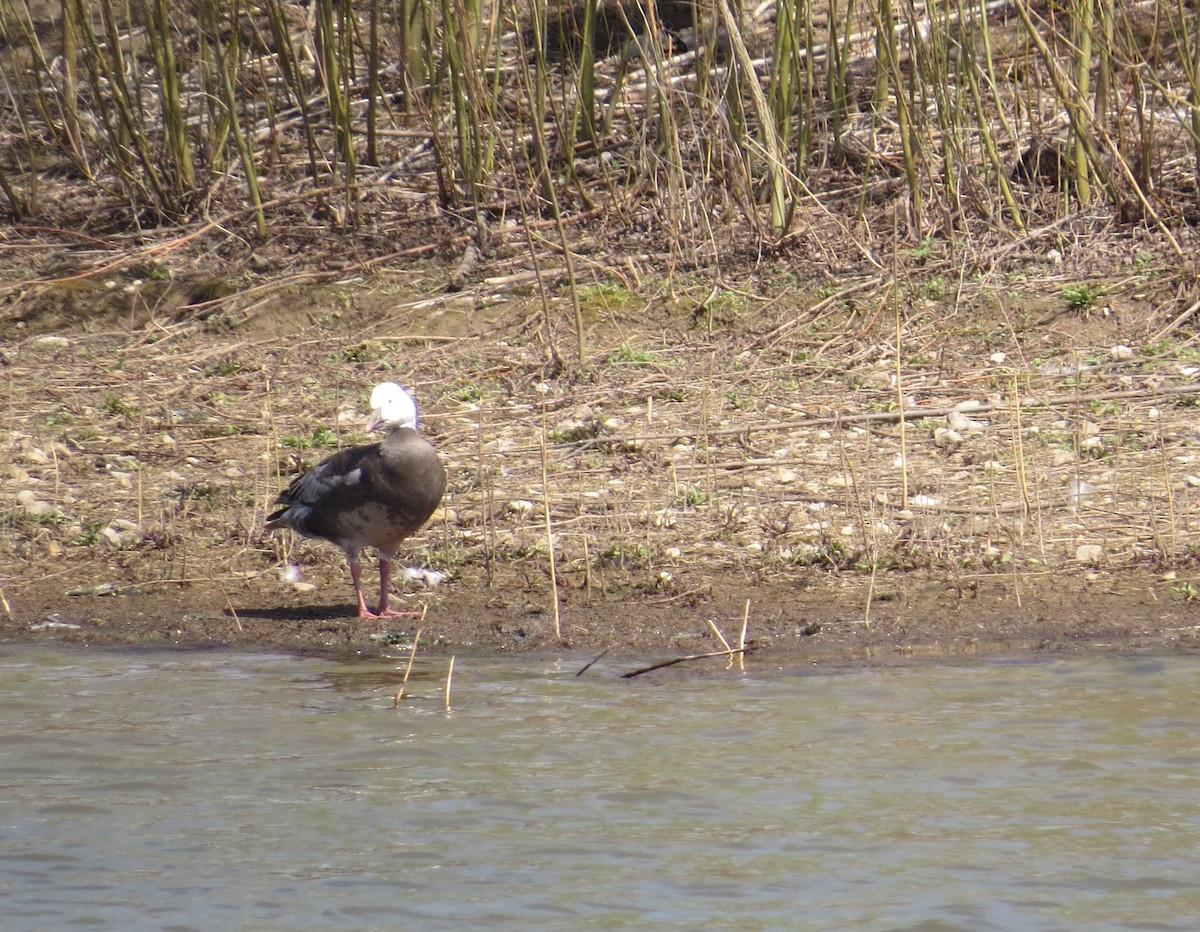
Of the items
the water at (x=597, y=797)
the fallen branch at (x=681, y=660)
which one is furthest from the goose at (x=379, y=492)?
the fallen branch at (x=681, y=660)

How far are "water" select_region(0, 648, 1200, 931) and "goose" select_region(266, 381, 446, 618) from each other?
684 mm

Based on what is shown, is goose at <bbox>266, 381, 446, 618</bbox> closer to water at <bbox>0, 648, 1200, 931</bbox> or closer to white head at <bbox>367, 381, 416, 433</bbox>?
white head at <bbox>367, 381, 416, 433</bbox>

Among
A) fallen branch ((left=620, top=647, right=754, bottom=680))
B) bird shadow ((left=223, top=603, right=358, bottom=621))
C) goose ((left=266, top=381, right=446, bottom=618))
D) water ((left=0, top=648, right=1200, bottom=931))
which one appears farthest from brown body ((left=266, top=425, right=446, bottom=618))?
fallen branch ((left=620, top=647, right=754, bottom=680))

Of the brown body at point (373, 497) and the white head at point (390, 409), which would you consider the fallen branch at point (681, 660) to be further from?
the white head at point (390, 409)

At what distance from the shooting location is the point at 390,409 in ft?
22.5

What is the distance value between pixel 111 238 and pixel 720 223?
4162 millimetres

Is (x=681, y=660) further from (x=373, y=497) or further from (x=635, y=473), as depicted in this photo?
(x=635, y=473)

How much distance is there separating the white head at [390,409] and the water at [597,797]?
41.9 inches

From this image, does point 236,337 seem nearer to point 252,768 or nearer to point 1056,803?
point 252,768

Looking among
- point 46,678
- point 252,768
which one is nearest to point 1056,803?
point 252,768

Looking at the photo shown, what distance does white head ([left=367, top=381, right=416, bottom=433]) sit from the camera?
6836 millimetres

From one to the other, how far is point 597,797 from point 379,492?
2.20 m

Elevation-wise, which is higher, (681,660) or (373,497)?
(373,497)

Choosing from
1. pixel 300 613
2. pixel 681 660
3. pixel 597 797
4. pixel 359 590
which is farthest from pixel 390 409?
pixel 597 797
